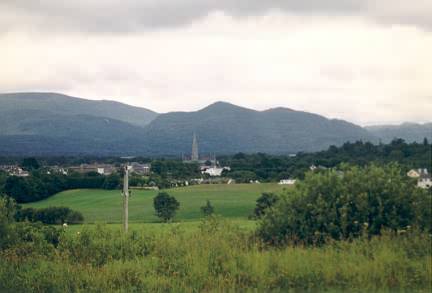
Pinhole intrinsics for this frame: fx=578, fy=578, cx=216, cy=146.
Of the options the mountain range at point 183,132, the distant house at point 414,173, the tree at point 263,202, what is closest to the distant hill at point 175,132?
the mountain range at point 183,132

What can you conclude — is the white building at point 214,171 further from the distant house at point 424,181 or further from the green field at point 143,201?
the distant house at point 424,181

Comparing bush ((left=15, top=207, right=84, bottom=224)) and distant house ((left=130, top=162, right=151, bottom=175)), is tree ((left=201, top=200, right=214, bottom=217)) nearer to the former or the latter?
distant house ((left=130, top=162, right=151, bottom=175))

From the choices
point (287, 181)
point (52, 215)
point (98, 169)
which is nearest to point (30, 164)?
point (98, 169)

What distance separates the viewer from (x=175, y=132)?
22.0 metres

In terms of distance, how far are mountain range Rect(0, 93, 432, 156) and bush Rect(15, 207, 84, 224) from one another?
3337 millimetres

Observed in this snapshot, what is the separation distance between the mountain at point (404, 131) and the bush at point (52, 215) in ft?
21.0

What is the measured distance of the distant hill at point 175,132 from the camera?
12344 millimetres

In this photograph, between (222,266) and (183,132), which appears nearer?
(222,266)

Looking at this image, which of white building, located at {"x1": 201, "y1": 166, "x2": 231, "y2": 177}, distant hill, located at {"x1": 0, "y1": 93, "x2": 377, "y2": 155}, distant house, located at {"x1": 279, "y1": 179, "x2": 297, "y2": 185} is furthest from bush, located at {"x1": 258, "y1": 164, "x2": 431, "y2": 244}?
white building, located at {"x1": 201, "y1": 166, "x2": 231, "y2": 177}

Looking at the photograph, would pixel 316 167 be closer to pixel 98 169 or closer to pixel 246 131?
pixel 98 169

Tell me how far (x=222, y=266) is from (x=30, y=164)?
7919 millimetres

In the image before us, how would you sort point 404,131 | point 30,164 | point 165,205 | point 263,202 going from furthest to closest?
point 30,164
point 165,205
point 263,202
point 404,131

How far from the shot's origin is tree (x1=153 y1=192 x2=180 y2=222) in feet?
43.2

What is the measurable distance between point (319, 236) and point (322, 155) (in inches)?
80.3
